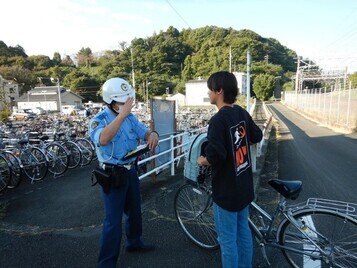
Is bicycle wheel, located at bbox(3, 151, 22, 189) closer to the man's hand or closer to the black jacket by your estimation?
the man's hand

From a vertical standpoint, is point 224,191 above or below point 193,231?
above

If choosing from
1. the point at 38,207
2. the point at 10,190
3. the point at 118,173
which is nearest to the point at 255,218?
the point at 118,173

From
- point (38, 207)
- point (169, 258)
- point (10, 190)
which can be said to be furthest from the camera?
point (10, 190)

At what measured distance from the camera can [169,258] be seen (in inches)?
117

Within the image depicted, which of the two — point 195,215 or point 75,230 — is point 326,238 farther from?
point 75,230

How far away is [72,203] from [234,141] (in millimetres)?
3705

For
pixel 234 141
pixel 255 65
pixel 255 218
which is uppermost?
pixel 255 65

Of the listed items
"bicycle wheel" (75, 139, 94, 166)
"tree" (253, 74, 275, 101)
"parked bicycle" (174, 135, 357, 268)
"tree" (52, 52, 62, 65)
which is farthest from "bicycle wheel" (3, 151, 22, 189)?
"tree" (52, 52, 62, 65)

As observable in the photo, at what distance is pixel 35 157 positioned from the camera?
683 cm

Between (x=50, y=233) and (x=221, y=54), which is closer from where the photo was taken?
(x=50, y=233)

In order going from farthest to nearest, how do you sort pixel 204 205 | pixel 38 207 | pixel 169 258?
pixel 38 207 < pixel 204 205 < pixel 169 258

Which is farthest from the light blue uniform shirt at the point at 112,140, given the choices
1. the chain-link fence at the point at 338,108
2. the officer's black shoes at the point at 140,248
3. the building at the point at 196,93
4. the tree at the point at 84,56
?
the tree at the point at 84,56

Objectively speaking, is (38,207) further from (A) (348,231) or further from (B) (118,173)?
(A) (348,231)

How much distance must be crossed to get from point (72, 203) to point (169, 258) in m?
2.58
